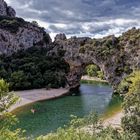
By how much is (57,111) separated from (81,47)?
3918 cm

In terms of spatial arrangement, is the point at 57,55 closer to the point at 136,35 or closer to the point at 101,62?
the point at 101,62

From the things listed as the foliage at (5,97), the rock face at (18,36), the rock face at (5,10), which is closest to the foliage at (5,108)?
the foliage at (5,97)

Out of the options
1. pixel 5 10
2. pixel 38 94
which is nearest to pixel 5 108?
pixel 38 94

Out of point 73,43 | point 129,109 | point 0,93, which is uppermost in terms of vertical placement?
point 73,43

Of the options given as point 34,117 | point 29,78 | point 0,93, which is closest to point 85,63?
point 29,78

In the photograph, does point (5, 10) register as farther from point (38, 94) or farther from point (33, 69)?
point (38, 94)

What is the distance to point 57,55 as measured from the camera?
115 meters

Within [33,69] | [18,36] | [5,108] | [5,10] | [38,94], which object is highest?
[5,10]

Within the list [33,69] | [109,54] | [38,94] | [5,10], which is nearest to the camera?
[38,94]

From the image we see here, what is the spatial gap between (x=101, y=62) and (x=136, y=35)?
12.3 metres

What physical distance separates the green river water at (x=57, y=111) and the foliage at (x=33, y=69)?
16.3m

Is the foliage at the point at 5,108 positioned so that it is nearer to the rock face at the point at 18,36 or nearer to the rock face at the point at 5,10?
the rock face at the point at 18,36

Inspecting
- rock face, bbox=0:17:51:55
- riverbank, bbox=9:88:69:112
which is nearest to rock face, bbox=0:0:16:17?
rock face, bbox=0:17:51:55

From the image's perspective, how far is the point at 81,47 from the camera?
10419 centimetres
